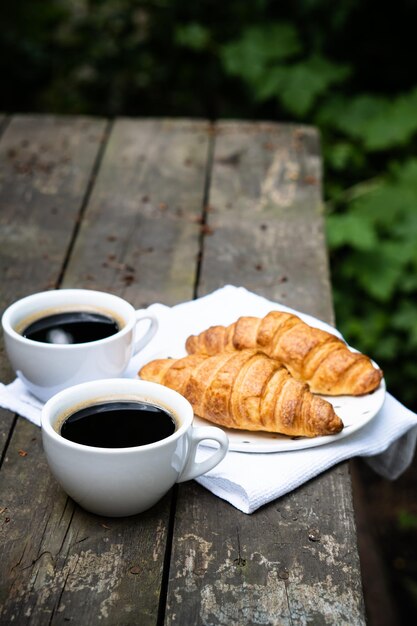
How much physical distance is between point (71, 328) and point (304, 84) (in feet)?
9.34

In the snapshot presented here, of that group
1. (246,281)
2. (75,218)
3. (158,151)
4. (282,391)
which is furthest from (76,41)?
(282,391)

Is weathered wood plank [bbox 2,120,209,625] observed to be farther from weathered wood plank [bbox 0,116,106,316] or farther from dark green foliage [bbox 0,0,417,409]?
dark green foliage [bbox 0,0,417,409]

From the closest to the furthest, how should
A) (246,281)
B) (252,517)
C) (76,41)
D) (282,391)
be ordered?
(252,517) < (282,391) < (246,281) < (76,41)

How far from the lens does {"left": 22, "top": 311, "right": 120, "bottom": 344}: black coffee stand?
1.47 meters

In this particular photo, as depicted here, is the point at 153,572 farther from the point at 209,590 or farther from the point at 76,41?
the point at 76,41

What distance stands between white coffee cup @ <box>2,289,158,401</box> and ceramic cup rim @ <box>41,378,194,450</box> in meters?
0.12

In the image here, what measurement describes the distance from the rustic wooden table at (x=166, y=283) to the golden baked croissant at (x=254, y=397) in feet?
0.33

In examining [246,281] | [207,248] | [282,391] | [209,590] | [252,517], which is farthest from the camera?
[207,248]

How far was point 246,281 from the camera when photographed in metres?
2.04

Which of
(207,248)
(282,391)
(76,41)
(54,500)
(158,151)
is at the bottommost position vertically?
(76,41)

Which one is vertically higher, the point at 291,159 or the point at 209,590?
the point at 209,590

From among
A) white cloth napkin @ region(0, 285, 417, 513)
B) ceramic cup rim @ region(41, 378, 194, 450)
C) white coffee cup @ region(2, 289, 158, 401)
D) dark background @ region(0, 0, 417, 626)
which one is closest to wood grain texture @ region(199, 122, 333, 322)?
white cloth napkin @ region(0, 285, 417, 513)

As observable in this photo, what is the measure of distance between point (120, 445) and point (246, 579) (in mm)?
255

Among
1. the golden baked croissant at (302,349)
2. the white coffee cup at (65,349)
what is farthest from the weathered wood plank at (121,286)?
the golden baked croissant at (302,349)
